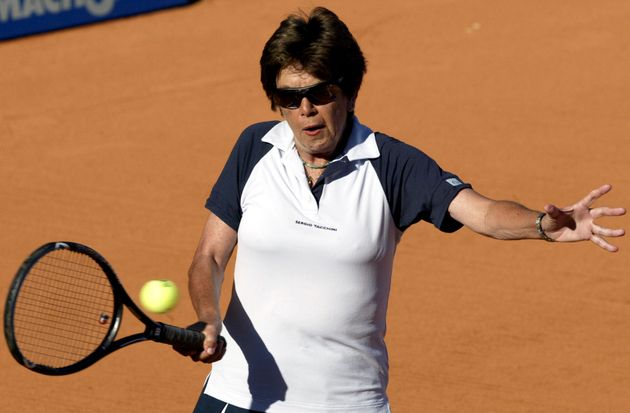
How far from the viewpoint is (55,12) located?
43.3ft

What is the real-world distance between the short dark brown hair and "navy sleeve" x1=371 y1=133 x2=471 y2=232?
33cm

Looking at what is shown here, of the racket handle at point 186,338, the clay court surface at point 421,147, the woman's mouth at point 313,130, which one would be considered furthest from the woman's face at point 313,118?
the clay court surface at point 421,147

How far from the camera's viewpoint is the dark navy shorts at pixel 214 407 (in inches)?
173

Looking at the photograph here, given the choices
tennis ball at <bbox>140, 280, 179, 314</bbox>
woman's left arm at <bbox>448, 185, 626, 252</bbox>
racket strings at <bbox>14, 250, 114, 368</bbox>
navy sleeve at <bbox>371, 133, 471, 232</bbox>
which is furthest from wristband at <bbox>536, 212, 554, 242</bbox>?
racket strings at <bbox>14, 250, 114, 368</bbox>

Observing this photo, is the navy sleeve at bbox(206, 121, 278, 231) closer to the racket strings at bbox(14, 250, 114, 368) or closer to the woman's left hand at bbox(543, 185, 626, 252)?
the woman's left hand at bbox(543, 185, 626, 252)

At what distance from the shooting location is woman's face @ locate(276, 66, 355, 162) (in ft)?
14.2

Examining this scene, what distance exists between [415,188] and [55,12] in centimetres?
971

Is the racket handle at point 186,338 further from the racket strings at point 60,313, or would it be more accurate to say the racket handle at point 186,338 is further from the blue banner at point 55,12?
the blue banner at point 55,12

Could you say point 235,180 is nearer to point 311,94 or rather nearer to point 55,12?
point 311,94

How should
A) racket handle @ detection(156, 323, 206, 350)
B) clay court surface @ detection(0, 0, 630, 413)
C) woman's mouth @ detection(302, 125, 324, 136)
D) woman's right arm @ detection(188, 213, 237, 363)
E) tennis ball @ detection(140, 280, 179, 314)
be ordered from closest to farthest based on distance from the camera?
racket handle @ detection(156, 323, 206, 350) → woman's mouth @ detection(302, 125, 324, 136) → woman's right arm @ detection(188, 213, 237, 363) → tennis ball @ detection(140, 280, 179, 314) → clay court surface @ detection(0, 0, 630, 413)

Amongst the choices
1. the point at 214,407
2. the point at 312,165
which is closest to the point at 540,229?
the point at 312,165

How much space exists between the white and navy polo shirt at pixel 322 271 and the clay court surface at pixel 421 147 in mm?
3209

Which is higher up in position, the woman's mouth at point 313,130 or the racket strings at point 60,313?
the woman's mouth at point 313,130

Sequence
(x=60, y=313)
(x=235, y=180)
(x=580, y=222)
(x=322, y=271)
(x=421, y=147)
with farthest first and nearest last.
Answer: (x=421, y=147) → (x=60, y=313) → (x=235, y=180) → (x=322, y=271) → (x=580, y=222)
